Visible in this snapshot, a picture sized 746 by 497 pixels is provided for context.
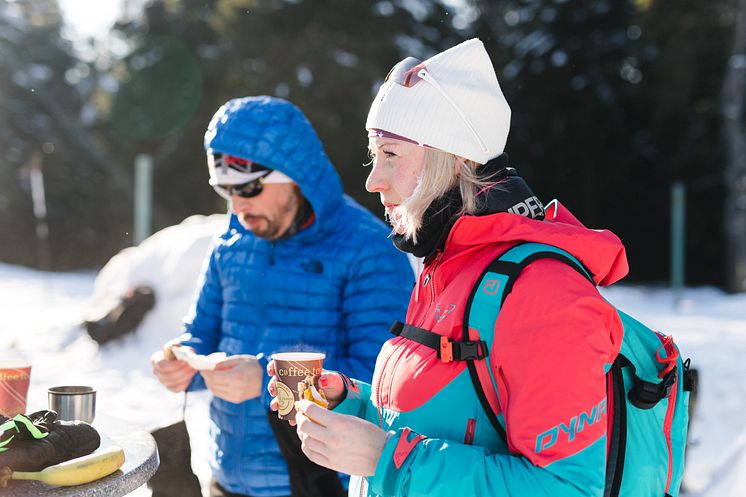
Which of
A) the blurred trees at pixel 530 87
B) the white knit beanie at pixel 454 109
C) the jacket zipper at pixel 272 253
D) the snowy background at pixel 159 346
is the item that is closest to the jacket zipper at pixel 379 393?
the white knit beanie at pixel 454 109

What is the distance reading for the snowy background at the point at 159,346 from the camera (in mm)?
5689

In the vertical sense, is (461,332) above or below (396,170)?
below

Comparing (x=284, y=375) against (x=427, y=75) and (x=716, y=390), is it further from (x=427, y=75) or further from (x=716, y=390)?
(x=716, y=390)

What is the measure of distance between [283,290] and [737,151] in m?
18.3

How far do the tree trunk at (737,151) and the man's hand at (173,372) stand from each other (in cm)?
1741

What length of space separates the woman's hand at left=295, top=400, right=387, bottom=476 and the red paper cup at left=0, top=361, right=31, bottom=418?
1.33 metres

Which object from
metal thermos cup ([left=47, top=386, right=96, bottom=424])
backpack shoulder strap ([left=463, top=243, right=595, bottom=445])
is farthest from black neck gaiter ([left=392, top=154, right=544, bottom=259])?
metal thermos cup ([left=47, top=386, right=96, bottom=424])

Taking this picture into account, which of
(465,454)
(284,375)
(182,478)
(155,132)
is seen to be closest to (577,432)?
(465,454)

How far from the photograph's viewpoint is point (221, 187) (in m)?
2.71

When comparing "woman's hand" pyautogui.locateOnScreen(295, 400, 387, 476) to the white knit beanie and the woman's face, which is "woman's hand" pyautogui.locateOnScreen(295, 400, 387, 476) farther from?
the white knit beanie

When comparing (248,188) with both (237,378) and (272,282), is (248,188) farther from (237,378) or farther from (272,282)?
(237,378)

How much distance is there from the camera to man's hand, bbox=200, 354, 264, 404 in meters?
2.26

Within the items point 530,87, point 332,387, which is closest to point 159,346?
point 332,387

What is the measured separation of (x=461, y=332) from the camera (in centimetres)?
134
